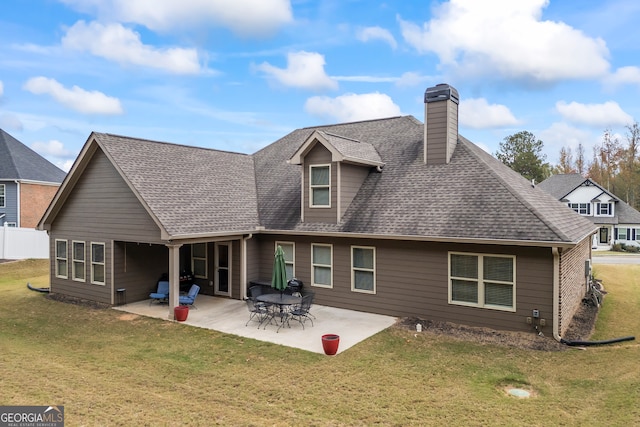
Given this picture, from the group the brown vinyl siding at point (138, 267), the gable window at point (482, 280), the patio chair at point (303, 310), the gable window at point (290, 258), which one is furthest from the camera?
the gable window at point (290, 258)

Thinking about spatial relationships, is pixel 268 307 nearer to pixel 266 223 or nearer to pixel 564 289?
pixel 266 223

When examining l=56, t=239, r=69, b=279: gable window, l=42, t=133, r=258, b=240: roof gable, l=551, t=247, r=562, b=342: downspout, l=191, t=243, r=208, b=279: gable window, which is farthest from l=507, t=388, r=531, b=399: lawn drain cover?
l=56, t=239, r=69, b=279: gable window

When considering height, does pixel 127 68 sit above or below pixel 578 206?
above

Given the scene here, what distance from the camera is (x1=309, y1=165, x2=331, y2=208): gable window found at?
14.9 m

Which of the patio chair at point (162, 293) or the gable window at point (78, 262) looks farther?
the gable window at point (78, 262)

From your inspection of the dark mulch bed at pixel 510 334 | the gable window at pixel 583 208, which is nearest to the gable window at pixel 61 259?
the dark mulch bed at pixel 510 334

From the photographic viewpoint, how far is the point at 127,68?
77.9 feet

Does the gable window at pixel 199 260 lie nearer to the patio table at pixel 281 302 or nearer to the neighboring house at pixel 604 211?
the patio table at pixel 281 302

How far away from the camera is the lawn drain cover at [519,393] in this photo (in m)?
7.58

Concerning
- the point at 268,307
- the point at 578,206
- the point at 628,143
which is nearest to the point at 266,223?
the point at 268,307

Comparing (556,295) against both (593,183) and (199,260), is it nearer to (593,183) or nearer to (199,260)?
(199,260)

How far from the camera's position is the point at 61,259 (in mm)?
16891

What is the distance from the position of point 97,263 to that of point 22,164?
22.3m

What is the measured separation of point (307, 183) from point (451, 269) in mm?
6125
